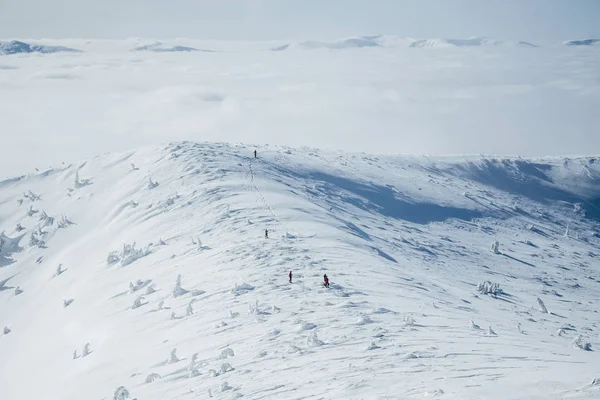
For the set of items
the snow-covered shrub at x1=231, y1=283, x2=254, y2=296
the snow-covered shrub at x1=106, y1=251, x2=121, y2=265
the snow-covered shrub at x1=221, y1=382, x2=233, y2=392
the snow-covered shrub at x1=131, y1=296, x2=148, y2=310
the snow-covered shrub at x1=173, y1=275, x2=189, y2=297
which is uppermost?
the snow-covered shrub at x1=221, y1=382, x2=233, y2=392

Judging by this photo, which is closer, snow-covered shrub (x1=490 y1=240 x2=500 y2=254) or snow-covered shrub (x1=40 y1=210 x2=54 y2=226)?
snow-covered shrub (x1=40 y1=210 x2=54 y2=226)

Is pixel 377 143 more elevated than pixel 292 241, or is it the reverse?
pixel 292 241

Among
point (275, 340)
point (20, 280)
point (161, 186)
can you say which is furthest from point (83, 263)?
point (275, 340)

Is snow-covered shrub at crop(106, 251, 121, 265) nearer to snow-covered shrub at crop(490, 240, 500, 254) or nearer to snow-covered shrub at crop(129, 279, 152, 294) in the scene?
snow-covered shrub at crop(129, 279, 152, 294)

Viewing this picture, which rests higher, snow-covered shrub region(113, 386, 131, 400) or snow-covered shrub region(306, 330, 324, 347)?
snow-covered shrub region(306, 330, 324, 347)

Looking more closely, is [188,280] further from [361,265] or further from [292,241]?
[361,265]

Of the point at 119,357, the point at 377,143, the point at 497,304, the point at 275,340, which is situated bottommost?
the point at 377,143

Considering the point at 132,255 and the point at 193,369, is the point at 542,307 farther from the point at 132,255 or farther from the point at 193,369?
the point at 132,255

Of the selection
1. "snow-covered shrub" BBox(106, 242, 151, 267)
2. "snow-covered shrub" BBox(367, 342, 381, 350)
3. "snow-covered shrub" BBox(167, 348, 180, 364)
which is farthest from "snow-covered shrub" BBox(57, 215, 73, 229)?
"snow-covered shrub" BBox(367, 342, 381, 350)
